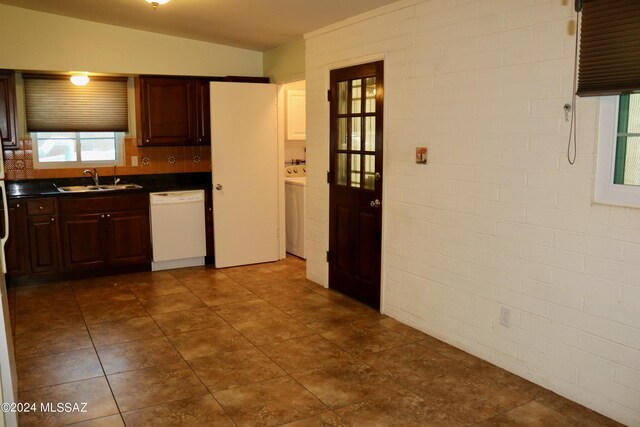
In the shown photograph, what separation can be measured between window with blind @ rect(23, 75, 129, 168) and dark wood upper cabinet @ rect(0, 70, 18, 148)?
354 mm

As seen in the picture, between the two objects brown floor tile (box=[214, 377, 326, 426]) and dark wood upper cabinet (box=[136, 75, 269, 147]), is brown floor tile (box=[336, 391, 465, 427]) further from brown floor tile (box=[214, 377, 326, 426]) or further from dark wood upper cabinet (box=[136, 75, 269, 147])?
dark wood upper cabinet (box=[136, 75, 269, 147])

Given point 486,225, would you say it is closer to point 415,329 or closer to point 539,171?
point 539,171

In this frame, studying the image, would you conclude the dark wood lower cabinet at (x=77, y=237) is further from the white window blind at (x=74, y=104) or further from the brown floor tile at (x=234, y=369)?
the brown floor tile at (x=234, y=369)

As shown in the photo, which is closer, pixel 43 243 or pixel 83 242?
pixel 43 243

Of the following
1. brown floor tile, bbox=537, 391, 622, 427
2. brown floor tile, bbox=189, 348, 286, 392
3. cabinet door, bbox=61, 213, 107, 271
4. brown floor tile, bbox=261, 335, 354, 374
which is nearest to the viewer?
brown floor tile, bbox=537, 391, 622, 427

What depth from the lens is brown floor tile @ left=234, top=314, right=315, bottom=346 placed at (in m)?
4.09

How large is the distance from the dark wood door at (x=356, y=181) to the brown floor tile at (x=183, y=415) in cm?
200

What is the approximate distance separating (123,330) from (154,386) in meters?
1.10

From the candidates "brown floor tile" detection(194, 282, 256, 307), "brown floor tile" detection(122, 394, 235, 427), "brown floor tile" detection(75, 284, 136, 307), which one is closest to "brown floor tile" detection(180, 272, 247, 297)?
"brown floor tile" detection(194, 282, 256, 307)

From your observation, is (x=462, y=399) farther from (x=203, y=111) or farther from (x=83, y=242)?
(x=203, y=111)

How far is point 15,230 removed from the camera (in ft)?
17.7

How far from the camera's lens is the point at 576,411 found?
9.79ft

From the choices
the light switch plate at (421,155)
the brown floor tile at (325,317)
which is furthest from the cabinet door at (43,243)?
the light switch plate at (421,155)

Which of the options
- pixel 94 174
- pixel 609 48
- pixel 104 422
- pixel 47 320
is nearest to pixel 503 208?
pixel 609 48
